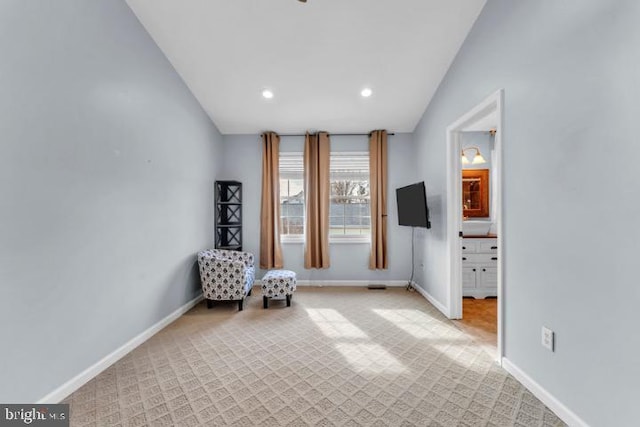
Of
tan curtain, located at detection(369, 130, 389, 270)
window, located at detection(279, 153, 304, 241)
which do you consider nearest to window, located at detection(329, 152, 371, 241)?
tan curtain, located at detection(369, 130, 389, 270)

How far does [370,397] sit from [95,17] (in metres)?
3.57

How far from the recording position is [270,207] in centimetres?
460

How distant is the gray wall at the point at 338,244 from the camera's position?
182 inches

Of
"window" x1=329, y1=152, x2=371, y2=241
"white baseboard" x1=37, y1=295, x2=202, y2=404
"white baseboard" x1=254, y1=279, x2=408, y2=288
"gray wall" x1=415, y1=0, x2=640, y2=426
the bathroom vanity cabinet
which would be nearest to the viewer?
"gray wall" x1=415, y1=0, x2=640, y2=426

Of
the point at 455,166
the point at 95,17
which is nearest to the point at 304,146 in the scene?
the point at 455,166

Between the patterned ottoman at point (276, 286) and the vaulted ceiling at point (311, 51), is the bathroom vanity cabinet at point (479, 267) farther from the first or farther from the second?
the patterned ottoman at point (276, 286)

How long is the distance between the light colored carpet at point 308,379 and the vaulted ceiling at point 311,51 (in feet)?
9.57

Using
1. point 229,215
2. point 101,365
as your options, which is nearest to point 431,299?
point 229,215

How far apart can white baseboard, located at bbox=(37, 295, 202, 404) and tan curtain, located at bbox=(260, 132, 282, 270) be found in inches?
66.4

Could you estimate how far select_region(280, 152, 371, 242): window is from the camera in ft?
15.7

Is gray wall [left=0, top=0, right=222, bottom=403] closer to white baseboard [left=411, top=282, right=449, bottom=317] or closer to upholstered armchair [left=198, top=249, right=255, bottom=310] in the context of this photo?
upholstered armchair [left=198, top=249, right=255, bottom=310]

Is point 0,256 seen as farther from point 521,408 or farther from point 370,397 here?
point 521,408

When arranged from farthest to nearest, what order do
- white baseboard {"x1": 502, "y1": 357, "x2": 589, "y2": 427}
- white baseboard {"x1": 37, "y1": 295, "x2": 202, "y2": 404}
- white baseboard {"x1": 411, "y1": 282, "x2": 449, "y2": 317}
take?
white baseboard {"x1": 411, "y1": 282, "x2": 449, "y2": 317} < white baseboard {"x1": 37, "y1": 295, "x2": 202, "y2": 404} < white baseboard {"x1": 502, "y1": 357, "x2": 589, "y2": 427}

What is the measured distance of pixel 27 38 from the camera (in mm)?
1695
